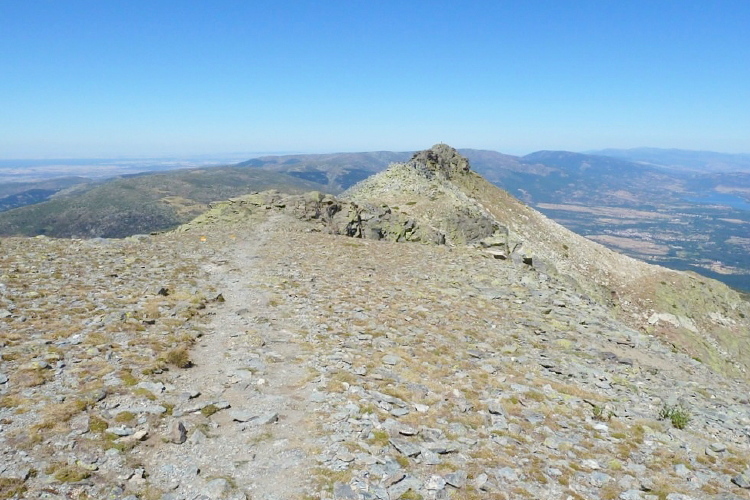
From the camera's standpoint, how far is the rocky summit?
9070mm

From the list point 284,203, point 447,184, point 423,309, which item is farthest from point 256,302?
point 447,184

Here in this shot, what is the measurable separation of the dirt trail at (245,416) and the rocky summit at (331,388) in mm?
57

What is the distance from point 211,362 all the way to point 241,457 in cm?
557

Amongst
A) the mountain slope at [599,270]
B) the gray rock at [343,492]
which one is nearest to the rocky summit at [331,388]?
the gray rock at [343,492]

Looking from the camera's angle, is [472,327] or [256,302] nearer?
[472,327]

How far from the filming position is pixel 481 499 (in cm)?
870

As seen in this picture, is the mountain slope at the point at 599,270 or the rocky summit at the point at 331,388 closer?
the rocky summit at the point at 331,388

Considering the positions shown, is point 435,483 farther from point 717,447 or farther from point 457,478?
point 717,447

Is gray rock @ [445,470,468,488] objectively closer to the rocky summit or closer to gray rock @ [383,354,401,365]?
the rocky summit

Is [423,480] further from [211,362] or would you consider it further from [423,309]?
[423,309]

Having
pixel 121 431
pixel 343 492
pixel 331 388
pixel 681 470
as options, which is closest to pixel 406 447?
pixel 343 492

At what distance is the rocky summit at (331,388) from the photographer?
9.07 meters

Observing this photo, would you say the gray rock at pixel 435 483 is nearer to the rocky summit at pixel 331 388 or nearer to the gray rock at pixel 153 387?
the rocky summit at pixel 331 388

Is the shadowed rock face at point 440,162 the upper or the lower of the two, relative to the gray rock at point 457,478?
upper
